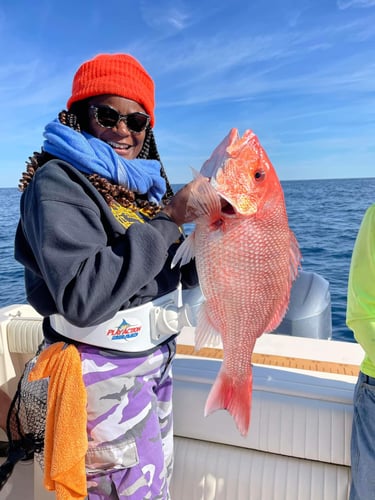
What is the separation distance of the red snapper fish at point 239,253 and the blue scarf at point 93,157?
0.42 m

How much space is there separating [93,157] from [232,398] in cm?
102

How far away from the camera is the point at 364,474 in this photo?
5.67 feet

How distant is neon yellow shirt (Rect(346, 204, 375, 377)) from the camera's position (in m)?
1.66

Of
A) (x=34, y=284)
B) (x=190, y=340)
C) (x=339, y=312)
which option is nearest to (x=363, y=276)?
(x=34, y=284)

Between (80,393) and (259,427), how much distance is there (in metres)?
1.20

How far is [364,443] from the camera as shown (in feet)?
5.74

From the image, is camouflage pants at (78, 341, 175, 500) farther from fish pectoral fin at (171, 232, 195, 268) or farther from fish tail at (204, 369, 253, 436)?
fish pectoral fin at (171, 232, 195, 268)

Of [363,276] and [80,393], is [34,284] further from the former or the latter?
[363,276]

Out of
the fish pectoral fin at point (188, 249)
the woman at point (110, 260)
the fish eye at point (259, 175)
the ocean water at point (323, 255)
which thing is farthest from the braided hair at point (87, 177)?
the ocean water at point (323, 255)

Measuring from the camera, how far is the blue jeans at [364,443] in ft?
5.61

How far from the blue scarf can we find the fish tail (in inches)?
33.6

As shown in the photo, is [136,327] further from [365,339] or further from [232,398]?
[365,339]

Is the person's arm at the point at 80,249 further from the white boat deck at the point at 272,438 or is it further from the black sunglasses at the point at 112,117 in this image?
the white boat deck at the point at 272,438

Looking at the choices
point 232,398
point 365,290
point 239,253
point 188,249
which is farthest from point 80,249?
point 365,290
